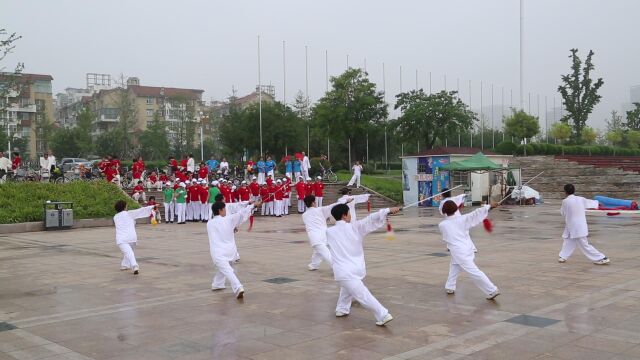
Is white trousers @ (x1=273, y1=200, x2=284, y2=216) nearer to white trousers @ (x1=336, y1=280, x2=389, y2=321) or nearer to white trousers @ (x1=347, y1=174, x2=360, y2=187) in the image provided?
white trousers @ (x1=347, y1=174, x2=360, y2=187)

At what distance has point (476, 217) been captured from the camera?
8.06 meters

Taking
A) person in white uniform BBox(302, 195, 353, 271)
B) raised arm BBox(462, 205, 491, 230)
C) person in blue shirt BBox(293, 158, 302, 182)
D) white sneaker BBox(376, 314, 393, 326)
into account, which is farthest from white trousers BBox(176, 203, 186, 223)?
white sneaker BBox(376, 314, 393, 326)

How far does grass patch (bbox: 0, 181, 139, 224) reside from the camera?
21.3 metres

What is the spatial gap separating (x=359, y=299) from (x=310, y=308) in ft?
3.89

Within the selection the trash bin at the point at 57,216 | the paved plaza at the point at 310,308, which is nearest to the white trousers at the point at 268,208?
the trash bin at the point at 57,216

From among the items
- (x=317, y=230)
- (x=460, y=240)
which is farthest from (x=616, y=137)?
(x=460, y=240)

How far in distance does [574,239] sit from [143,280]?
26.2 ft

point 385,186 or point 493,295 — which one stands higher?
point 385,186

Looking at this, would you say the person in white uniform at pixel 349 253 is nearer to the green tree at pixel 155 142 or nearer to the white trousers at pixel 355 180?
the white trousers at pixel 355 180

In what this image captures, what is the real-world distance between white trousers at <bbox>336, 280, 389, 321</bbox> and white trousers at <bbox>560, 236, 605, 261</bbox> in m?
5.65

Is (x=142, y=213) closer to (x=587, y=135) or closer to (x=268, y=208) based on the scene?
(x=268, y=208)

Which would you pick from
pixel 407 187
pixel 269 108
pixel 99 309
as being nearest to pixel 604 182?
pixel 407 187

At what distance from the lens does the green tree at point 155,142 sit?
51781mm

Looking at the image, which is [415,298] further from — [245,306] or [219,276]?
[219,276]
